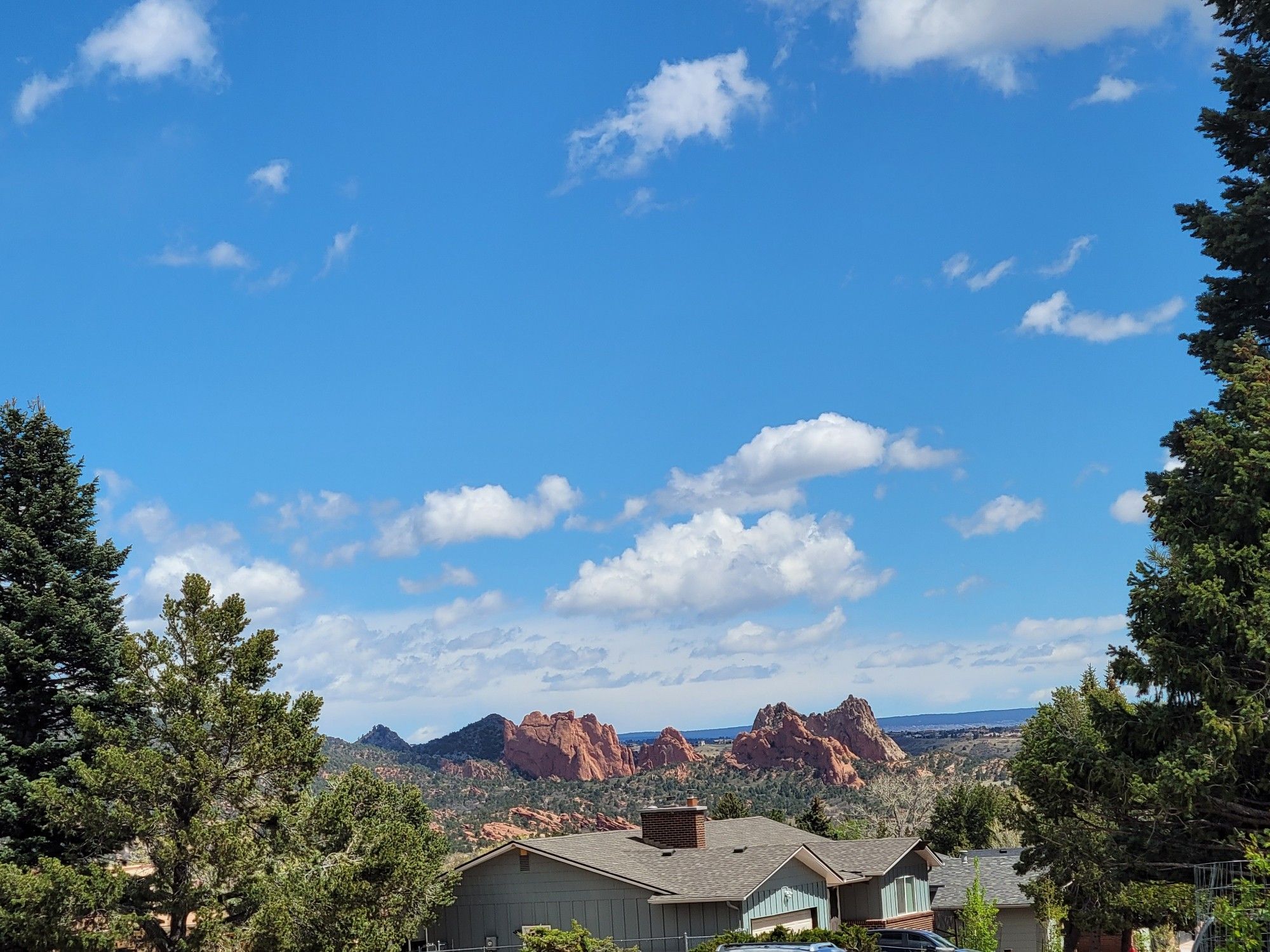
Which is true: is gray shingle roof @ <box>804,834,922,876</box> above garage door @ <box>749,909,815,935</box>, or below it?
Answer: above

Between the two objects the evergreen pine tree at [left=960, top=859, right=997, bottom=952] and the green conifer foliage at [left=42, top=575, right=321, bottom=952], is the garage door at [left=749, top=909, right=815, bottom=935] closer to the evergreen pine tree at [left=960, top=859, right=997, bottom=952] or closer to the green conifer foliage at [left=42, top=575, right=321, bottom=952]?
the evergreen pine tree at [left=960, top=859, right=997, bottom=952]

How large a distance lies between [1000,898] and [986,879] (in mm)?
2063

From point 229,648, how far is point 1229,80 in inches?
988

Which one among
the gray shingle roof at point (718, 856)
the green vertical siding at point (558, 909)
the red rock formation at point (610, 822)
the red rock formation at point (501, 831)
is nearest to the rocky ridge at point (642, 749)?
the red rock formation at point (610, 822)

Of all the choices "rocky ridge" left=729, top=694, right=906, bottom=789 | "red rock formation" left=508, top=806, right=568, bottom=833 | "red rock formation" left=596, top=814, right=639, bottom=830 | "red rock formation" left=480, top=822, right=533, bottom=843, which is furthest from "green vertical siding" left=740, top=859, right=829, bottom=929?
"rocky ridge" left=729, top=694, right=906, bottom=789

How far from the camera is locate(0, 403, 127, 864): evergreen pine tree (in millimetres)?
27203

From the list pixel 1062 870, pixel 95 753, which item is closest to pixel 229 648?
pixel 95 753

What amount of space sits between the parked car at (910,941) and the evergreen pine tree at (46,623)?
76.7 ft

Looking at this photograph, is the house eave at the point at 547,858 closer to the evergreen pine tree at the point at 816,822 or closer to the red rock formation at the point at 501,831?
the evergreen pine tree at the point at 816,822

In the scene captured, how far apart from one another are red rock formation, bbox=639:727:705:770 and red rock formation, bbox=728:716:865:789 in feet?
33.7

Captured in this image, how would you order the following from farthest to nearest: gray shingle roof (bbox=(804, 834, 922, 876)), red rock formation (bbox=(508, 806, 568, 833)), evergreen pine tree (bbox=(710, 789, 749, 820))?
red rock formation (bbox=(508, 806, 568, 833)) → evergreen pine tree (bbox=(710, 789, 749, 820)) → gray shingle roof (bbox=(804, 834, 922, 876))

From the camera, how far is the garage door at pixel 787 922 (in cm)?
3309

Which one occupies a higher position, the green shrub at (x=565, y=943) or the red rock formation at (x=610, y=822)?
the green shrub at (x=565, y=943)

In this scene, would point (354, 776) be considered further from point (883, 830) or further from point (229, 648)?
point (883, 830)
